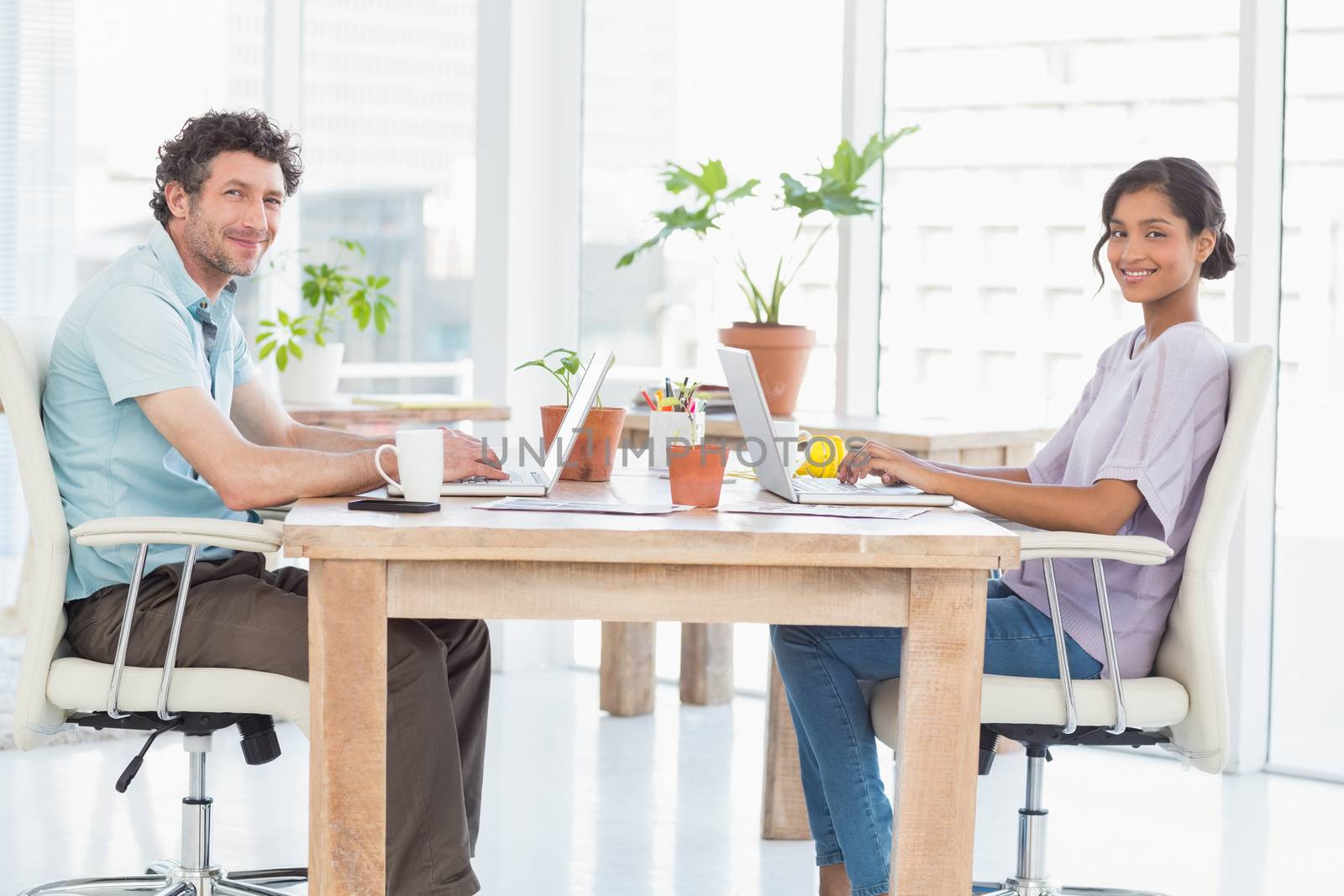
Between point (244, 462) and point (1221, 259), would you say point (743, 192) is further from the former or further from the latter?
point (244, 462)

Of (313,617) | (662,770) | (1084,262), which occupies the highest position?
(1084,262)

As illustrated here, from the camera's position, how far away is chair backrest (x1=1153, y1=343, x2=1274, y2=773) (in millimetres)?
Answer: 2256

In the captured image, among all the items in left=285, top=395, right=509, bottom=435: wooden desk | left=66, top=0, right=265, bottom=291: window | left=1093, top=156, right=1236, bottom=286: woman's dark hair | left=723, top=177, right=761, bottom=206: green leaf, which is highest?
left=66, top=0, right=265, bottom=291: window

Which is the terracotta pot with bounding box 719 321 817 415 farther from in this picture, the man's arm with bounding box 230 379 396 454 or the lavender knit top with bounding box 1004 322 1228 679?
the lavender knit top with bounding box 1004 322 1228 679

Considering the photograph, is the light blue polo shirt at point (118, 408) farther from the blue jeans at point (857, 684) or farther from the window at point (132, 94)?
the window at point (132, 94)

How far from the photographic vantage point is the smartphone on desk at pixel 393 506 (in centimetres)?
205

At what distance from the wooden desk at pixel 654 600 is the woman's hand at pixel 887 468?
1.06 ft

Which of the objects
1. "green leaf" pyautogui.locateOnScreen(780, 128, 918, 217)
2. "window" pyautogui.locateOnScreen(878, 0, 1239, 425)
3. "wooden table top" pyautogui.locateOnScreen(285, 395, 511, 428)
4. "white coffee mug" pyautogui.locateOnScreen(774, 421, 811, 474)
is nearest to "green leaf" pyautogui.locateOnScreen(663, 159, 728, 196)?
"green leaf" pyautogui.locateOnScreen(780, 128, 918, 217)

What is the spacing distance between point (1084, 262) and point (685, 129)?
1270 mm

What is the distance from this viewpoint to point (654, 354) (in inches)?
185

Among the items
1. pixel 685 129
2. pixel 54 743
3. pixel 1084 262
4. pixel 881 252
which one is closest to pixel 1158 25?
pixel 1084 262

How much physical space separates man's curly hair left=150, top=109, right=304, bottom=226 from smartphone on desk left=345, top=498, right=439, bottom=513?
763 millimetres

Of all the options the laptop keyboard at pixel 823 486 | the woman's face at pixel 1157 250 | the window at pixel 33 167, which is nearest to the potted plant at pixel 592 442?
the laptop keyboard at pixel 823 486

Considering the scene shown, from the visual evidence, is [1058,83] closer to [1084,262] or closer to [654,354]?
[1084,262]
